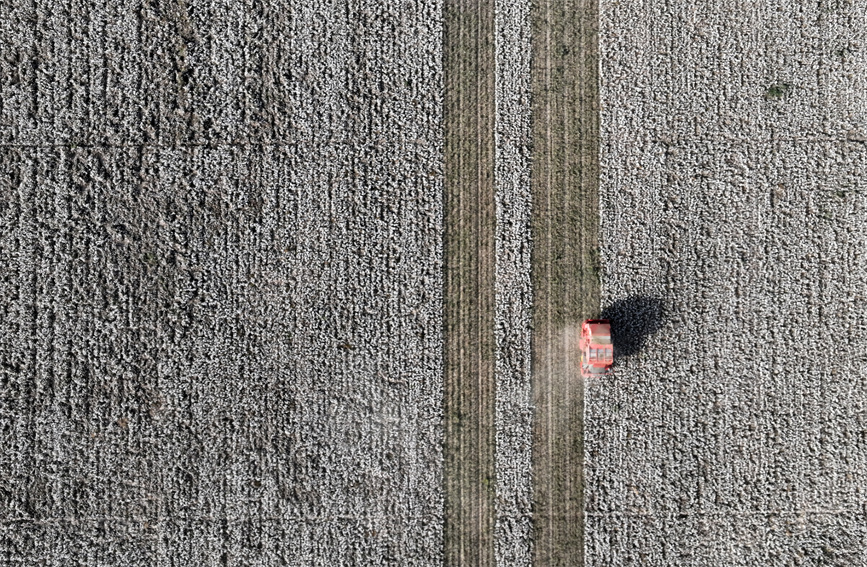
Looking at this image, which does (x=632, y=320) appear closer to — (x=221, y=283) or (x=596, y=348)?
(x=596, y=348)

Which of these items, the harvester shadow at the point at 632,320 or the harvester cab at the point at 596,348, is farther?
the harvester shadow at the point at 632,320

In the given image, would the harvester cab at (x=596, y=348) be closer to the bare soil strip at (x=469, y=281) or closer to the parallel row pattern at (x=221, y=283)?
the bare soil strip at (x=469, y=281)

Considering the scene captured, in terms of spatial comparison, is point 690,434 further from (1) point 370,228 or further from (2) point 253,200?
(2) point 253,200

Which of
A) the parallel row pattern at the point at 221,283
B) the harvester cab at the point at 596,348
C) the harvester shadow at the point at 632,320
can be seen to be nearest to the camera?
the harvester cab at the point at 596,348

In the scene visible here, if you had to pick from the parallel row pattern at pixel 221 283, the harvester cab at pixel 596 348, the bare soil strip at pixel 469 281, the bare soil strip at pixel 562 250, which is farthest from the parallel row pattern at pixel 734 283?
the parallel row pattern at pixel 221 283

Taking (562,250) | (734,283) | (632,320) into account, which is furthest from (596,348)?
(734,283)
